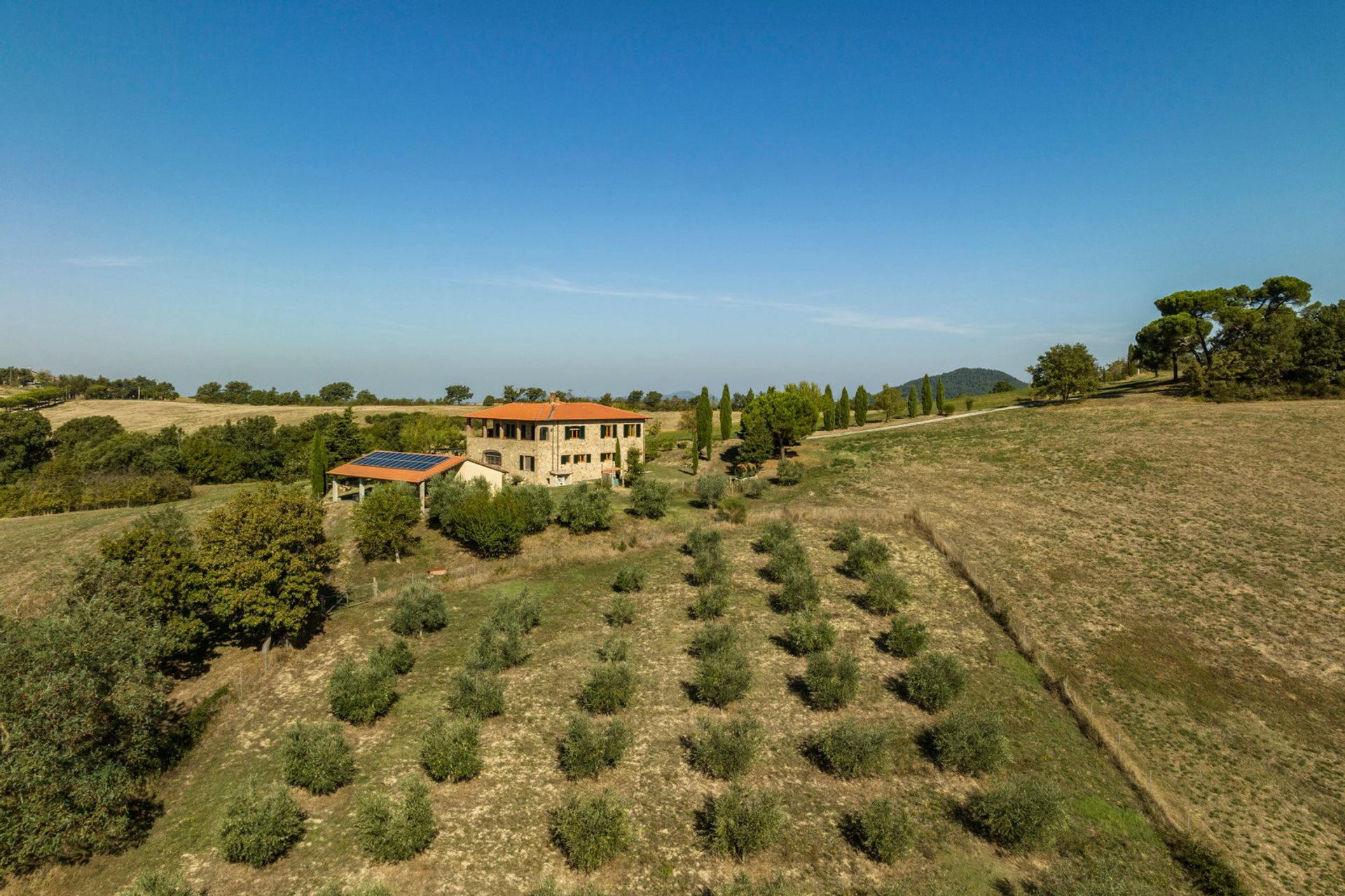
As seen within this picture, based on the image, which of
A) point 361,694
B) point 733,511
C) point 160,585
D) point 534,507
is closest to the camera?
point 361,694

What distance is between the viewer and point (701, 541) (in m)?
33.6

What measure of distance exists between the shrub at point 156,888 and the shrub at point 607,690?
10.5 metres

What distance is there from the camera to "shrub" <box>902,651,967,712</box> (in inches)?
779

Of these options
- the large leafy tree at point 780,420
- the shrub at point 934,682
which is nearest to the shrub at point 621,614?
the shrub at point 934,682

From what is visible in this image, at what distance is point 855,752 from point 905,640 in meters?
7.70

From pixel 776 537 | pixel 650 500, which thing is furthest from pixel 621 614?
pixel 650 500

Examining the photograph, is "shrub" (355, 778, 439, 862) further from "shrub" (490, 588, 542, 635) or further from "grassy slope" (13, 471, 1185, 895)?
"shrub" (490, 588, 542, 635)

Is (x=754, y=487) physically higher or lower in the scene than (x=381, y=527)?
higher

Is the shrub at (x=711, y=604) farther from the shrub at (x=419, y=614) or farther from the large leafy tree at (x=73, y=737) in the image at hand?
the large leafy tree at (x=73, y=737)

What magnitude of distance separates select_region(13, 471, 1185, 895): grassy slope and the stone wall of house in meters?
21.5

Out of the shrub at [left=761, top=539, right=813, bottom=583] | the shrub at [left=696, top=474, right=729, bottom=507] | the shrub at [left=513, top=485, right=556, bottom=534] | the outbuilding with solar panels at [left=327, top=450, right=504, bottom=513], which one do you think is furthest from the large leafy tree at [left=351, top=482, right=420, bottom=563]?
the shrub at [left=761, top=539, right=813, bottom=583]

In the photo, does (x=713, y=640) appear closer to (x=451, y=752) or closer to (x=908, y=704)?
(x=908, y=704)

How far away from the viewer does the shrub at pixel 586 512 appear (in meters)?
36.1

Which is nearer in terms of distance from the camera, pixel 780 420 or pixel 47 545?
pixel 47 545
